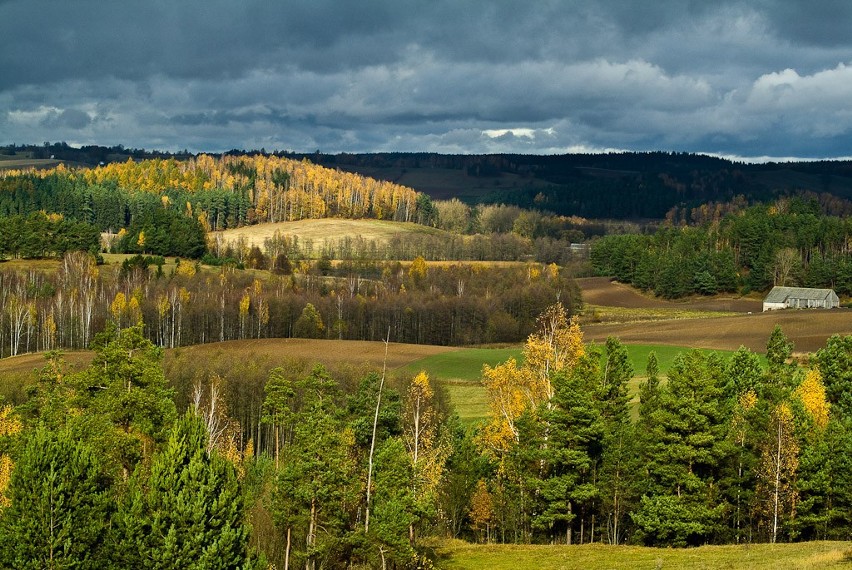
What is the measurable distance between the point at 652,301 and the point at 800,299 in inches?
1293

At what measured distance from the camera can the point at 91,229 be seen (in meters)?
190

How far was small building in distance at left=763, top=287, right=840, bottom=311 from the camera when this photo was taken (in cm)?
15925

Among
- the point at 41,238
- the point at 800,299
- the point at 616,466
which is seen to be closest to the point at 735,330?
the point at 800,299

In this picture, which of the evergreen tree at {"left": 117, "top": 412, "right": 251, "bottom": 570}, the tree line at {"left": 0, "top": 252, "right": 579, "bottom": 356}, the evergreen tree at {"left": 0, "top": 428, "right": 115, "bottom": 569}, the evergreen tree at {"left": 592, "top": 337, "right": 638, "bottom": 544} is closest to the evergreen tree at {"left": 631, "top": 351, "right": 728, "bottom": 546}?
the evergreen tree at {"left": 592, "top": 337, "right": 638, "bottom": 544}

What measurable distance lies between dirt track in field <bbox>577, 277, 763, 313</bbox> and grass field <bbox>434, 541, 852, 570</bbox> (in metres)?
125

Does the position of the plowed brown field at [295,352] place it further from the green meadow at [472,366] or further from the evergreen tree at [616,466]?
the evergreen tree at [616,466]

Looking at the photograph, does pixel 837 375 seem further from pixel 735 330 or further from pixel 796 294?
pixel 796 294

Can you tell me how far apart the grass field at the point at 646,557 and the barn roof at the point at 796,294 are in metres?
125

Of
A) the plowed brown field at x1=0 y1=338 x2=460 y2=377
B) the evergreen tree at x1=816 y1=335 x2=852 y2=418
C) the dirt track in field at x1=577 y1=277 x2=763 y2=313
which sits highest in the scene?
the evergreen tree at x1=816 y1=335 x2=852 y2=418

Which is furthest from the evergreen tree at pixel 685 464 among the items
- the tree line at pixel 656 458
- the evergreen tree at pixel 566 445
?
the evergreen tree at pixel 566 445

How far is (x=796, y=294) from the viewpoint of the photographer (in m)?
162

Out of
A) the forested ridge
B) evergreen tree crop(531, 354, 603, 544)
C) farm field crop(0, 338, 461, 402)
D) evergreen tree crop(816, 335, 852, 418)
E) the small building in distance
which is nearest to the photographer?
the forested ridge

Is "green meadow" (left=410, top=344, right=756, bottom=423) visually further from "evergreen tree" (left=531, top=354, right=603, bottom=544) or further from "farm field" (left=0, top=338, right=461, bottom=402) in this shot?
"evergreen tree" (left=531, top=354, right=603, bottom=544)

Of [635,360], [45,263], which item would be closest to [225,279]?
[45,263]
